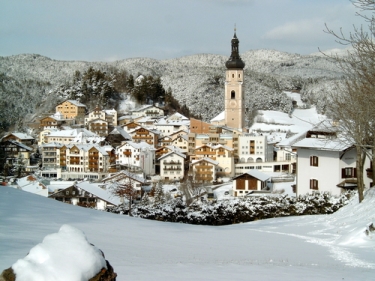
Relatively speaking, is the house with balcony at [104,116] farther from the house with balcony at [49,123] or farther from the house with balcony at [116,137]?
the house with balcony at [49,123]

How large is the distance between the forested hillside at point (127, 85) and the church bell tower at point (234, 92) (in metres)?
11.1

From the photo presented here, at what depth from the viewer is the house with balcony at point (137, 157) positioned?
149 ft

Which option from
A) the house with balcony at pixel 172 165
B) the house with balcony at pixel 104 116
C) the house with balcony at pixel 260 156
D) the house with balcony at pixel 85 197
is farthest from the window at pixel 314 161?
the house with balcony at pixel 104 116

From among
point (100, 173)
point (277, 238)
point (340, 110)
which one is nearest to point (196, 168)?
point (100, 173)

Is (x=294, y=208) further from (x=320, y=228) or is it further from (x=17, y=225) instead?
(x=17, y=225)

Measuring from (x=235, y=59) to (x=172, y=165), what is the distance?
70.3 feet

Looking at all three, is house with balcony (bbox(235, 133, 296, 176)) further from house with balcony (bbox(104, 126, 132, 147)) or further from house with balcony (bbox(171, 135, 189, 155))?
house with balcony (bbox(104, 126, 132, 147))

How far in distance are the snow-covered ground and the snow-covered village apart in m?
0.03

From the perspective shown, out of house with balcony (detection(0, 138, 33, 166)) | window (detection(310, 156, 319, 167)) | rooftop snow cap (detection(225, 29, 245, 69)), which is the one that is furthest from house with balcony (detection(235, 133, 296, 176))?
window (detection(310, 156, 319, 167))

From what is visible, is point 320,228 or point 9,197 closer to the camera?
point 9,197

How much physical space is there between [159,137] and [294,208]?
40.7 meters

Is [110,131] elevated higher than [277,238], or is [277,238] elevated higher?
[110,131]

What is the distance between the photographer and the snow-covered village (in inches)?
206

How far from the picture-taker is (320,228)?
10789 millimetres
